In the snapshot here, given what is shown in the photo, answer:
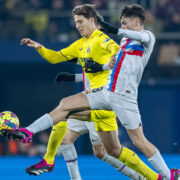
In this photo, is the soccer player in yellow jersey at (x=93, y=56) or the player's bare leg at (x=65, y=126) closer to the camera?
the player's bare leg at (x=65, y=126)

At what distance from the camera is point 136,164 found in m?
6.40

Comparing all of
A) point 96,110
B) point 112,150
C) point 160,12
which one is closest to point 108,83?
point 96,110

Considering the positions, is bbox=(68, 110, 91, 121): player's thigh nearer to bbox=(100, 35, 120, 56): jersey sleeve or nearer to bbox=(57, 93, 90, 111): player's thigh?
bbox=(57, 93, 90, 111): player's thigh

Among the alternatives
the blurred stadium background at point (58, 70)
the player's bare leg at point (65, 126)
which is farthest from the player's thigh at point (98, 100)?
the blurred stadium background at point (58, 70)

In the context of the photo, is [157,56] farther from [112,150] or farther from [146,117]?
[112,150]

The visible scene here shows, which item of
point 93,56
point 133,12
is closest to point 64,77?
point 93,56

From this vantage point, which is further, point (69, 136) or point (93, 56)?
point (69, 136)

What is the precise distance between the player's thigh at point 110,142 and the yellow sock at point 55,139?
1.45 feet

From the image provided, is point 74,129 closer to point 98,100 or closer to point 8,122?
point 98,100

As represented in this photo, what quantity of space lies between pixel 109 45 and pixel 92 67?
0.33 m

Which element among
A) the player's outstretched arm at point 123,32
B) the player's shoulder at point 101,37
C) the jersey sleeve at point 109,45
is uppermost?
the player's outstretched arm at point 123,32

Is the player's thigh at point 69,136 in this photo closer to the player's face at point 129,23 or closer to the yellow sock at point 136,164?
the yellow sock at point 136,164

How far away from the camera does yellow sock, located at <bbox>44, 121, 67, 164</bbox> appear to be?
6.51m

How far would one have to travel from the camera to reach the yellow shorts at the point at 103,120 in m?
6.41
